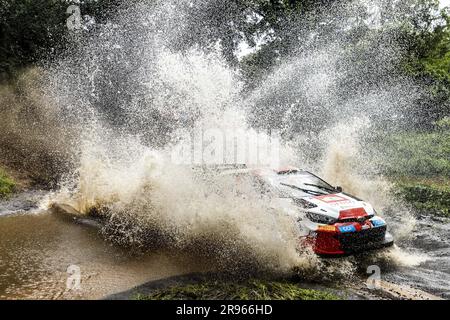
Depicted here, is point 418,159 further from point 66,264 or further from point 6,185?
point 6,185

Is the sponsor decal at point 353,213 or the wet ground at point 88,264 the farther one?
the sponsor decal at point 353,213

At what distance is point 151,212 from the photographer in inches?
309

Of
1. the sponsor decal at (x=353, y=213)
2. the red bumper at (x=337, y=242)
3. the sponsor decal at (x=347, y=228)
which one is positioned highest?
the sponsor decal at (x=353, y=213)

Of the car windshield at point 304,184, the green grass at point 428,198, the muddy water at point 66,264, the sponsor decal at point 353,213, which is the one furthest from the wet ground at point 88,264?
the green grass at point 428,198

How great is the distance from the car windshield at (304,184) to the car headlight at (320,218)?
0.88 meters

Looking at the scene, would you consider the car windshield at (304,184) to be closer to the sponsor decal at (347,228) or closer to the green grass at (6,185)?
the sponsor decal at (347,228)

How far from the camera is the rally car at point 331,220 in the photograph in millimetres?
5867

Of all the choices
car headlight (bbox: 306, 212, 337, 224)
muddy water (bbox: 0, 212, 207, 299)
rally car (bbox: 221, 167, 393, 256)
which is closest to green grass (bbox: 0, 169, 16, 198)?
muddy water (bbox: 0, 212, 207, 299)

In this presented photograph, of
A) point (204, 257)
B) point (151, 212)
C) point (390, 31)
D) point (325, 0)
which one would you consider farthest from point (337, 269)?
point (325, 0)

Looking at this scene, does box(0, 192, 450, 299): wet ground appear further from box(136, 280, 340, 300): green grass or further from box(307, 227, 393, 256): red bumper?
box(136, 280, 340, 300): green grass

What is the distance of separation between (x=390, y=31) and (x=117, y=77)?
599 inches

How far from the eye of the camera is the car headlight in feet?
19.6

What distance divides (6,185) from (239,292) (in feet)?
34.4
